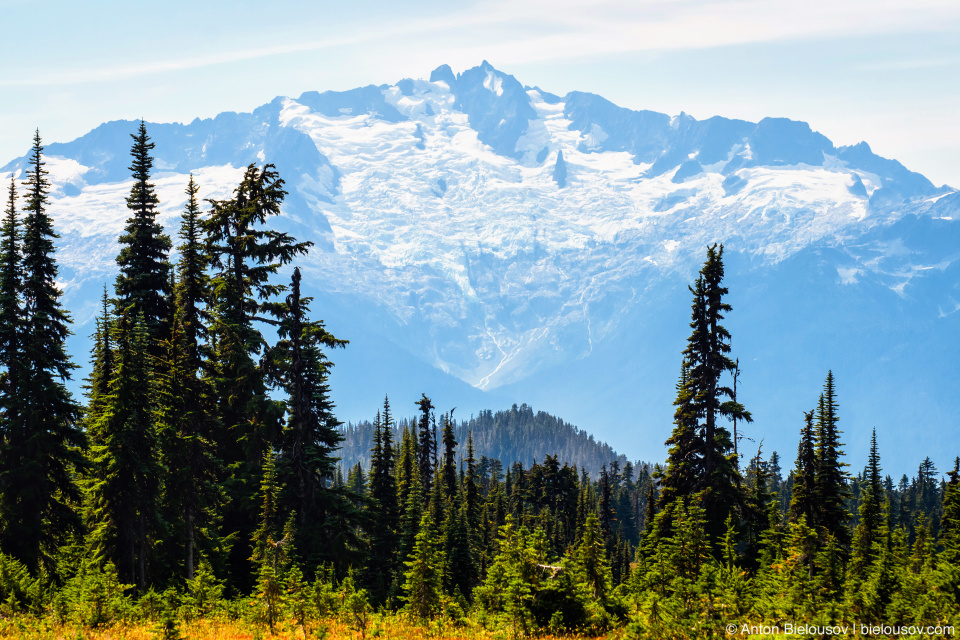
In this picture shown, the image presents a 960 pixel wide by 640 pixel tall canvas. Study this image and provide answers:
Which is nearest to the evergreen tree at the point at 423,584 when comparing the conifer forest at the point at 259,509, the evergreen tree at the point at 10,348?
the conifer forest at the point at 259,509

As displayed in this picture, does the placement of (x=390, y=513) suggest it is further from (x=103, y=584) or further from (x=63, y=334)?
(x=103, y=584)

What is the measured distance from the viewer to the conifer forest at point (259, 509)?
2539 cm

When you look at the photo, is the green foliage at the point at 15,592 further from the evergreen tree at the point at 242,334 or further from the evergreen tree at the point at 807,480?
the evergreen tree at the point at 807,480

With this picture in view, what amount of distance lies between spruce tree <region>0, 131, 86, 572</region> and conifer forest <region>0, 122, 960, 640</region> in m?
0.09

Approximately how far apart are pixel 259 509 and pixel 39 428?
10506 mm

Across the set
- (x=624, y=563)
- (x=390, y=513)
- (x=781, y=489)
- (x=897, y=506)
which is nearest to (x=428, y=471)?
(x=390, y=513)

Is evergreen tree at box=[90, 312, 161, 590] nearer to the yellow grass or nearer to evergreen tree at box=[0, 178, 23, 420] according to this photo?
evergreen tree at box=[0, 178, 23, 420]

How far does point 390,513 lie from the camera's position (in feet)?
197

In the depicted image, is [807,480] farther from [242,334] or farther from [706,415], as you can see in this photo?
[242,334]

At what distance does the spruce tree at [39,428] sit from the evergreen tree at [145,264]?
380cm

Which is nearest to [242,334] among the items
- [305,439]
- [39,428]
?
[305,439]

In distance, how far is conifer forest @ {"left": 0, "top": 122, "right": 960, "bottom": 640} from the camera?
25391 mm

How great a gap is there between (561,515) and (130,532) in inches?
2885

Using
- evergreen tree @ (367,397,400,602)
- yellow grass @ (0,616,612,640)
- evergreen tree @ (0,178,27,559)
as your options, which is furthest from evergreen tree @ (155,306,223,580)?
yellow grass @ (0,616,612,640)
